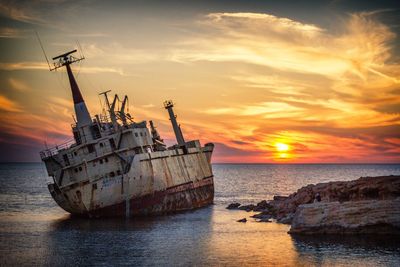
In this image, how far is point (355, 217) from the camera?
33062 mm

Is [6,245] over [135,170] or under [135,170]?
under

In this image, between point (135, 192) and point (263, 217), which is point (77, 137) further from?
point (263, 217)

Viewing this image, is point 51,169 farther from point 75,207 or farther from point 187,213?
point 187,213

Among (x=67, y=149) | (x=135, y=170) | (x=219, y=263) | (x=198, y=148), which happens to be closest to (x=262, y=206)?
(x=198, y=148)

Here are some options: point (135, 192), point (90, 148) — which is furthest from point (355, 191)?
point (90, 148)

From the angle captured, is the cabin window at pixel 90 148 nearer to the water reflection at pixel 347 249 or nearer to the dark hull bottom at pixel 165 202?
the dark hull bottom at pixel 165 202

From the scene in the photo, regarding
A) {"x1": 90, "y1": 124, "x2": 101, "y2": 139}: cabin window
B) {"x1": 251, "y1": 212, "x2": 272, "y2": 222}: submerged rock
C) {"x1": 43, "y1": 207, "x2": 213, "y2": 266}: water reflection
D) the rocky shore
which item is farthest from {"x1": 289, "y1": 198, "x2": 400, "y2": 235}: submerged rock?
{"x1": 90, "y1": 124, "x2": 101, "y2": 139}: cabin window

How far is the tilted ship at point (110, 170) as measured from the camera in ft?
137

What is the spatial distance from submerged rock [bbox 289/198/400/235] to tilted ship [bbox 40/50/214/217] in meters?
14.8

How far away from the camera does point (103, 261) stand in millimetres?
28844

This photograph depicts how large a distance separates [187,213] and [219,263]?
68.9 feet

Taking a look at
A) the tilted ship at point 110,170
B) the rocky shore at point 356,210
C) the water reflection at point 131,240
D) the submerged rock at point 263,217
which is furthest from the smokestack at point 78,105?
the rocky shore at point 356,210

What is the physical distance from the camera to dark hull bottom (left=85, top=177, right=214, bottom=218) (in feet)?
140

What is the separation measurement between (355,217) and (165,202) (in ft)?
62.0
